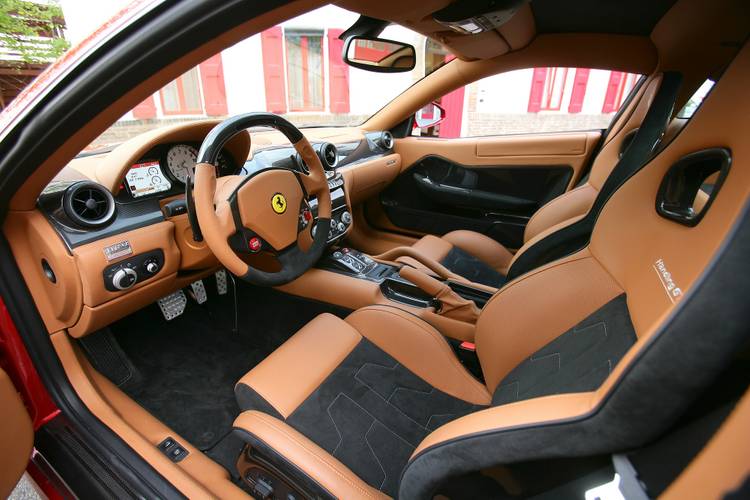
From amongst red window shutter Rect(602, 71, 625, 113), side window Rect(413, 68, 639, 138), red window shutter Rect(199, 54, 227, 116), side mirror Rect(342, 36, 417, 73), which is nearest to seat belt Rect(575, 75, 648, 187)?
side mirror Rect(342, 36, 417, 73)

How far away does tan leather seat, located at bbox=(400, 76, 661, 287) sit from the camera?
1725 millimetres

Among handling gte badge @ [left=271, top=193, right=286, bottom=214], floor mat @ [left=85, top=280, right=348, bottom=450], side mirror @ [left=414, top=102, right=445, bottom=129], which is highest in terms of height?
side mirror @ [left=414, top=102, right=445, bottom=129]

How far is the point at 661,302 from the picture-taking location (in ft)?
2.10

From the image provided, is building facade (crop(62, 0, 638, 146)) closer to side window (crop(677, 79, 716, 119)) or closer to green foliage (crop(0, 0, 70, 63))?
green foliage (crop(0, 0, 70, 63))

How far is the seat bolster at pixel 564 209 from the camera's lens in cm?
175

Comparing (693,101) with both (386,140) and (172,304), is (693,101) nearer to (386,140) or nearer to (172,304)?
(386,140)

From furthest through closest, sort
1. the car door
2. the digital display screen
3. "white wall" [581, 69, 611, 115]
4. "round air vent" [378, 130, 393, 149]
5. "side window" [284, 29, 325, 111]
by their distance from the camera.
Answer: "white wall" [581, 69, 611, 115] → "side window" [284, 29, 325, 111] → "round air vent" [378, 130, 393, 149] → the car door → the digital display screen

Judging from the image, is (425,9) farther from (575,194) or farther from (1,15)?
(1,15)

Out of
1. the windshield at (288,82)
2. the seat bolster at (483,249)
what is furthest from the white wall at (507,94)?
the seat bolster at (483,249)

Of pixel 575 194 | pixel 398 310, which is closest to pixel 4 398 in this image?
pixel 398 310

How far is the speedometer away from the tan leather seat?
1.01 m

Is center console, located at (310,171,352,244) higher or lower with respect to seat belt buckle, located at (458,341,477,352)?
higher

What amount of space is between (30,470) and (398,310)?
1.22 m

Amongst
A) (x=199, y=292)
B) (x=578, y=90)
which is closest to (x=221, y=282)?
(x=199, y=292)
